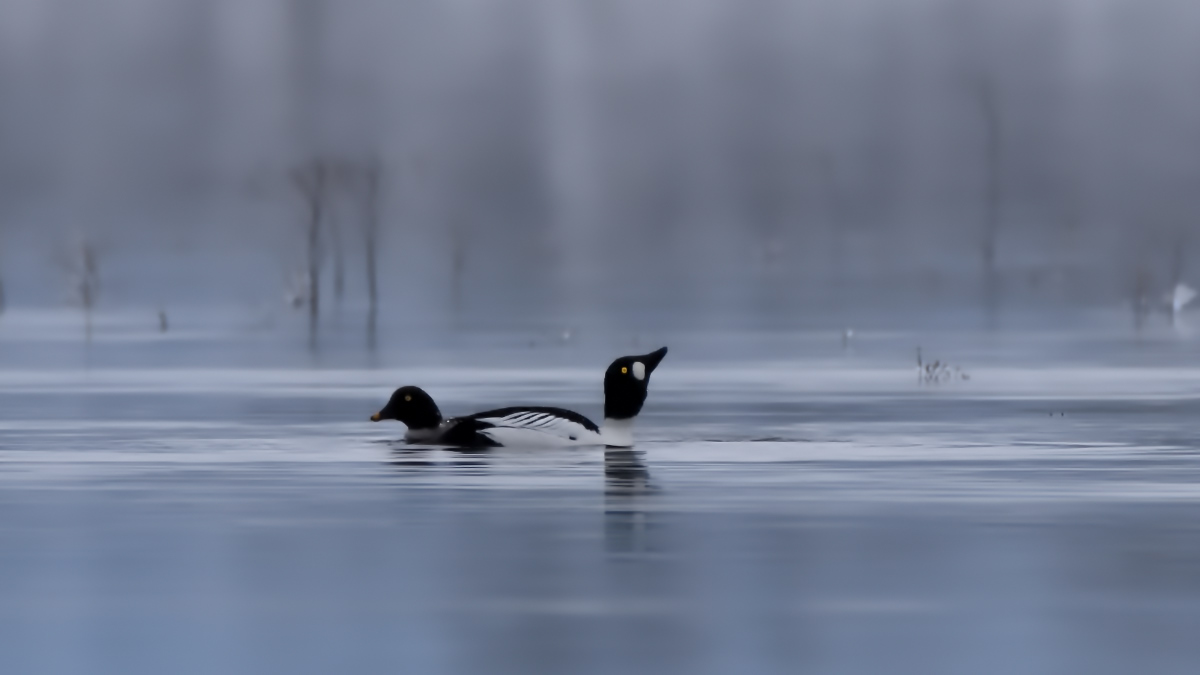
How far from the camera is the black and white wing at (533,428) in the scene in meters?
22.0

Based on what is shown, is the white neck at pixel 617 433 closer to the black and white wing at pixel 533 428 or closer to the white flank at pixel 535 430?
the black and white wing at pixel 533 428

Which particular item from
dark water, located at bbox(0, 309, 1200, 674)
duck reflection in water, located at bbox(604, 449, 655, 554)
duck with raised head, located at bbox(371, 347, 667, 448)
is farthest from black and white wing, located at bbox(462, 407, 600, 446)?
duck reflection in water, located at bbox(604, 449, 655, 554)

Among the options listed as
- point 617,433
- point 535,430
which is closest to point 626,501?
point 535,430

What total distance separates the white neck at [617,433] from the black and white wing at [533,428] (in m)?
0.09

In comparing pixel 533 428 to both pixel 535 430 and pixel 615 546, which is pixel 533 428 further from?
pixel 615 546

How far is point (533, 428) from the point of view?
22016 mm

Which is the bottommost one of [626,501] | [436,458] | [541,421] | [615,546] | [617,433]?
[615,546]

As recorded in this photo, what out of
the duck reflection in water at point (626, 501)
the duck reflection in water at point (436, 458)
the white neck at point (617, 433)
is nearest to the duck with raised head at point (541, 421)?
the white neck at point (617, 433)

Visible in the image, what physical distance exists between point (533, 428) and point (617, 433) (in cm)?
92

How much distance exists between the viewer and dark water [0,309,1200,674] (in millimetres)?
10719

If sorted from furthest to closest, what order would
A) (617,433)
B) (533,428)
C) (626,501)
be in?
(617,433), (533,428), (626,501)

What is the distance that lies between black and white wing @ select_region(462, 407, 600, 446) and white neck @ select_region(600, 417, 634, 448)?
3.7 inches

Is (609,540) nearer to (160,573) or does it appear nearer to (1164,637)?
(160,573)

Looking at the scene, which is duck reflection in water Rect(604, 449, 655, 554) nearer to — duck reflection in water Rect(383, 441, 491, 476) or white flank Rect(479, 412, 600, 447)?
white flank Rect(479, 412, 600, 447)
